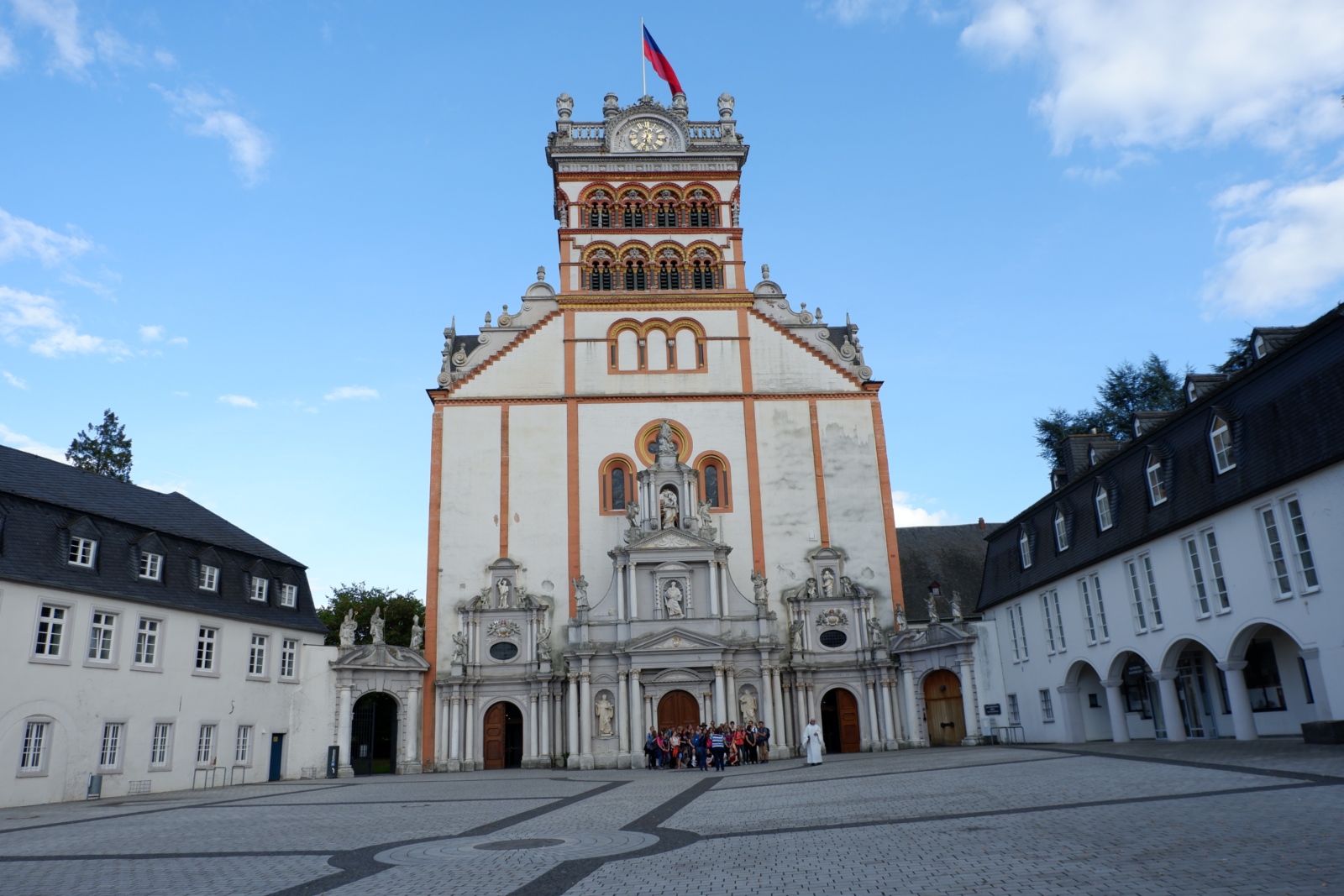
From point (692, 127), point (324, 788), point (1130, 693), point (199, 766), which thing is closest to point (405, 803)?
point (324, 788)

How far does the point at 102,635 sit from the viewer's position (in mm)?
29016

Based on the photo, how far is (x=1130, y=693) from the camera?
3222cm

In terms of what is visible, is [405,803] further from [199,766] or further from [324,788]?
[199,766]

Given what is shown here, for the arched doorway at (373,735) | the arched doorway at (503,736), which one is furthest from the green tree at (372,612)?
the arched doorway at (503,736)

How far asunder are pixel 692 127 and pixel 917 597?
84.5 feet

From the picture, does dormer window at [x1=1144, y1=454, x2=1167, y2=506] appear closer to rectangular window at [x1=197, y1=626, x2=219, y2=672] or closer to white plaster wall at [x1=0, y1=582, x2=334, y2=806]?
white plaster wall at [x1=0, y1=582, x2=334, y2=806]

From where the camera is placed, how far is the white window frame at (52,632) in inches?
1056

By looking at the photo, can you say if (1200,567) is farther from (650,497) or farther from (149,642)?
(149,642)

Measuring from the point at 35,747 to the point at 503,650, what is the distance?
54.9ft

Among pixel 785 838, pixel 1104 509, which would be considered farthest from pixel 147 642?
pixel 1104 509

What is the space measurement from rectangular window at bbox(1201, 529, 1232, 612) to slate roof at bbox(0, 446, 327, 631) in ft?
97.0

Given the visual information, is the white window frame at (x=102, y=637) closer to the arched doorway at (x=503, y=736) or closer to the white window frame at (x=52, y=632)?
the white window frame at (x=52, y=632)

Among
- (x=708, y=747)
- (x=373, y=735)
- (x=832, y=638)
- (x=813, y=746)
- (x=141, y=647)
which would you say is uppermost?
(x=832, y=638)

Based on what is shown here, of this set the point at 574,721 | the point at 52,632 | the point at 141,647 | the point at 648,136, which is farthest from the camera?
the point at 648,136
